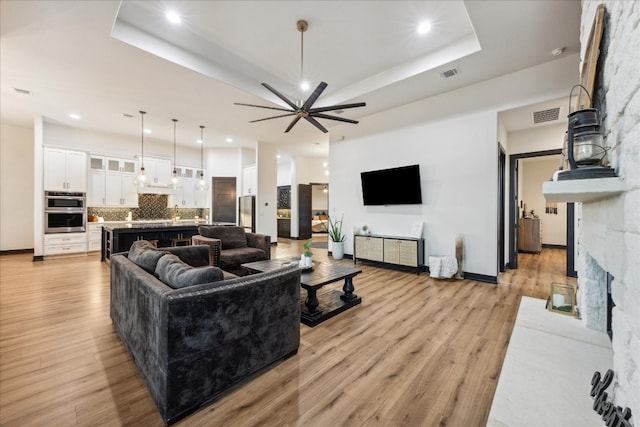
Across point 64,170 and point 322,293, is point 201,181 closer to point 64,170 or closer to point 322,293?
point 64,170

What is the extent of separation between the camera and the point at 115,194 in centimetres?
754

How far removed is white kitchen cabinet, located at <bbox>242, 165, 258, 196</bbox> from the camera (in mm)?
8527

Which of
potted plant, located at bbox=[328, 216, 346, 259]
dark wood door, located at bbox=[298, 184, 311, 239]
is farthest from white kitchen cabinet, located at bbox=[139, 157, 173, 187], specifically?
potted plant, located at bbox=[328, 216, 346, 259]

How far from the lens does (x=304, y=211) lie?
10.9 meters

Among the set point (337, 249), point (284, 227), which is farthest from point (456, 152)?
point (284, 227)

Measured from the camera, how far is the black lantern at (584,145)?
54.7 inches

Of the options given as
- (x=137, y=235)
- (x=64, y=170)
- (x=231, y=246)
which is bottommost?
(x=231, y=246)

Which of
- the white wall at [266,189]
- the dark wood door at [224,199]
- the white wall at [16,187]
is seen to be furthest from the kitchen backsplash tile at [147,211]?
the white wall at [266,189]

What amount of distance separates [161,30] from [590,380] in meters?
5.42

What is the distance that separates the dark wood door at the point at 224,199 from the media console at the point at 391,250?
5182 millimetres

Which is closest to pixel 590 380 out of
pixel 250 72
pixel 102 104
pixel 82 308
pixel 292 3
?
pixel 292 3

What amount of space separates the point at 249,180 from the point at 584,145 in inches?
331

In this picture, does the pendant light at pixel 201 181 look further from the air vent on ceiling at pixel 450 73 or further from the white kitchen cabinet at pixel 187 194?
the air vent on ceiling at pixel 450 73

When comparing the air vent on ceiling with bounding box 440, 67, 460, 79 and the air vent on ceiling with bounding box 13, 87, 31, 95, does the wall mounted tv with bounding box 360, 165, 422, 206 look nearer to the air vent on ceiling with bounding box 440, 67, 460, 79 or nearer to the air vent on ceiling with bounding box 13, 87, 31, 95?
the air vent on ceiling with bounding box 440, 67, 460, 79
